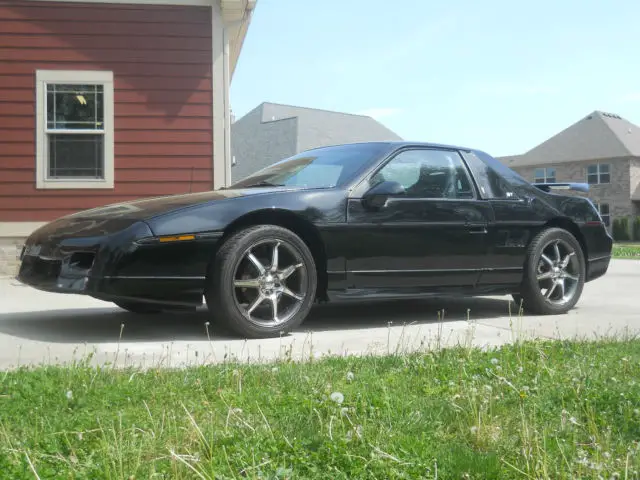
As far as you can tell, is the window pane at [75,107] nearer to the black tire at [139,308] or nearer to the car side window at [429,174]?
the black tire at [139,308]

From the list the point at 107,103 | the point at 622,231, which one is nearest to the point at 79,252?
the point at 107,103

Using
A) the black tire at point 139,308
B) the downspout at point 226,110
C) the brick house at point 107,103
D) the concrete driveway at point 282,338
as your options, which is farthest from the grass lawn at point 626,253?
the black tire at point 139,308

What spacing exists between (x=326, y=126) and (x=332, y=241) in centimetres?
4434

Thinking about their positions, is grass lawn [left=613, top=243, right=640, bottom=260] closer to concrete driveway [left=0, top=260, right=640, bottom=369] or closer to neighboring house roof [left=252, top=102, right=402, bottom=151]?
concrete driveway [left=0, top=260, right=640, bottom=369]

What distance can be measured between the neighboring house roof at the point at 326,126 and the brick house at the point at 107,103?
116 feet

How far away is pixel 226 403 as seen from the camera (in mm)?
3072

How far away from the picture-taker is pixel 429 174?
6141mm

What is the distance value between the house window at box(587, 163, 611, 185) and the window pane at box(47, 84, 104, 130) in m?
42.5

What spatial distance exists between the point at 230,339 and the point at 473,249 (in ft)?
6.82

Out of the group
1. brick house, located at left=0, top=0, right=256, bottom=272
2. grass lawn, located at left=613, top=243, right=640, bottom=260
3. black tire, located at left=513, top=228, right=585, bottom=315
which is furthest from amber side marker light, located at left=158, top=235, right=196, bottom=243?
grass lawn, located at left=613, top=243, right=640, bottom=260

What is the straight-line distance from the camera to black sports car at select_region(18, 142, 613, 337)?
4949 mm

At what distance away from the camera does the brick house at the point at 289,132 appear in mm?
48000

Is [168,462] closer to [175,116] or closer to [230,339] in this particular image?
[230,339]

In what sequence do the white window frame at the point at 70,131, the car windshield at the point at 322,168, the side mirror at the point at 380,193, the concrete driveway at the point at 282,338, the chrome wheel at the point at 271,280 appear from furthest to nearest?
the white window frame at the point at 70,131 → the car windshield at the point at 322,168 → the side mirror at the point at 380,193 → the chrome wheel at the point at 271,280 → the concrete driveway at the point at 282,338
